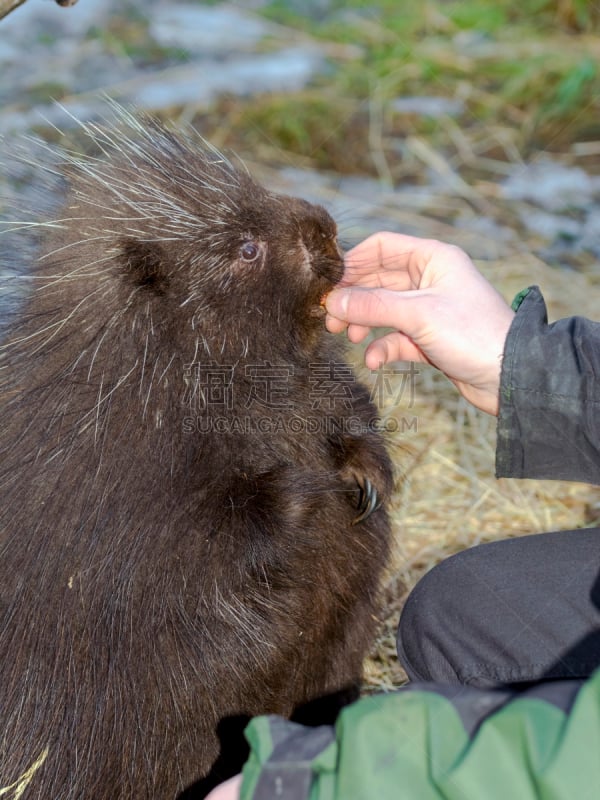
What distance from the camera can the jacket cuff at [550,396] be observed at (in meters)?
1.76

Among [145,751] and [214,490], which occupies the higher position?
[214,490]

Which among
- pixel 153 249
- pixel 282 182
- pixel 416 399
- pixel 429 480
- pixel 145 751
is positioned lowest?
pixel 145 751

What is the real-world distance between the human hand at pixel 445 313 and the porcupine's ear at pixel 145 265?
1.20 feet

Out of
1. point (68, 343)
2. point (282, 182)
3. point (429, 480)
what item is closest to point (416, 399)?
point (429, 480)

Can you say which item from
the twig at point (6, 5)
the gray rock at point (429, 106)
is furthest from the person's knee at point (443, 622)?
the gray rock at point (429, 106)

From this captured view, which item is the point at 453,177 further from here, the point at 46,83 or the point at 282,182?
the point at 46,83

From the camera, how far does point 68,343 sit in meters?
1.93

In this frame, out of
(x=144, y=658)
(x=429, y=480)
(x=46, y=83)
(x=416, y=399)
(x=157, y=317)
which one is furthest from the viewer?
(x=46, y=83)

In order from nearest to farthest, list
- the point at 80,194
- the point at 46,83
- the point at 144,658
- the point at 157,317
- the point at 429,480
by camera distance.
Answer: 1. the point at 144,658
2. the point at 157,317
3. the point at 80,194
4. the point at 429,480
5. the point at 46,83

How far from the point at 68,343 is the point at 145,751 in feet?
2.66

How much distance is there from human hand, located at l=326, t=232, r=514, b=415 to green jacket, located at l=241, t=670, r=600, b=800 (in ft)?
2.71

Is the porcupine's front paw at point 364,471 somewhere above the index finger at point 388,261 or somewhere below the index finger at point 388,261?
below

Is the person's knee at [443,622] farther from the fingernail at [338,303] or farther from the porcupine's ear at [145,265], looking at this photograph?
the porcupine's ear at [145,265]

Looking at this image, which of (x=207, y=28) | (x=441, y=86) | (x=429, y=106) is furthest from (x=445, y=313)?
(x=207, y=28)
